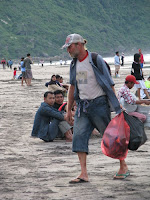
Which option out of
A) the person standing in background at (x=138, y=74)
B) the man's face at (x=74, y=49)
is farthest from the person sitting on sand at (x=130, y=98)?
the man's face at (x=74, y=49)

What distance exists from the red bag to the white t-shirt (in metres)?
0.43

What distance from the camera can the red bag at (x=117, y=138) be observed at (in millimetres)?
5504

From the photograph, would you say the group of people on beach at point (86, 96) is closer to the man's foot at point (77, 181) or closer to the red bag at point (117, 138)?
the man's foot at point (77, 181)

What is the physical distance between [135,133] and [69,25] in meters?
137

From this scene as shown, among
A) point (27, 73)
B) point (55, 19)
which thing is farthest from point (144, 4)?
point (27, 73)

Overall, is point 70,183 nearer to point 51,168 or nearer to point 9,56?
point 51,168

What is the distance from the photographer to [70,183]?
576 centimetres

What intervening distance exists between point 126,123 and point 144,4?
7374 inches

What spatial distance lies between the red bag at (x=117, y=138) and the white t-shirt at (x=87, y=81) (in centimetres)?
43

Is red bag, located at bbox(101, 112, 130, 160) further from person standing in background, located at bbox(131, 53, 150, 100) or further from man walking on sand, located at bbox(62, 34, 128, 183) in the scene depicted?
person standing in background, located at bbox(131, 53, 150, 100)

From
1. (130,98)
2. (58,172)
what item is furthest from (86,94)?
(130,98)

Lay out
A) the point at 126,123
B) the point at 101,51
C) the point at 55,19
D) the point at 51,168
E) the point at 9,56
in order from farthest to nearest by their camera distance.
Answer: the point at 55,19
the point at 101,51
the point at 9,56
the point at 51,168
the point at 126,123

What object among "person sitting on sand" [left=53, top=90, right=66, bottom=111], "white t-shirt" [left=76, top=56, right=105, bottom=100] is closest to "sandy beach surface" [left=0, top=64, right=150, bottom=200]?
"person sitting on sand" [left=53, top=90, right=66, bottom=111]

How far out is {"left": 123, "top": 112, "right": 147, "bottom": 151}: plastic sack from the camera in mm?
5535
